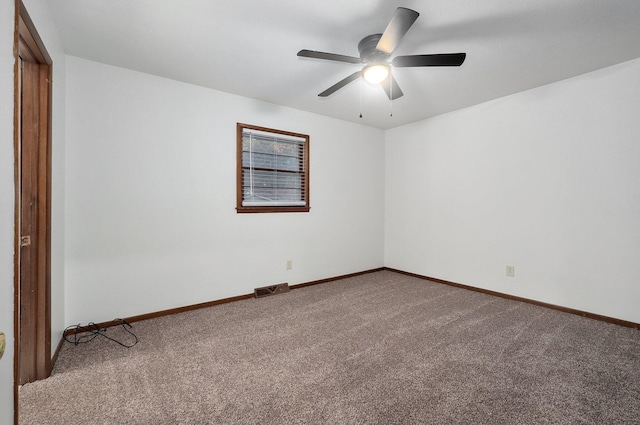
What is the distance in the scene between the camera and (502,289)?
3549 mm

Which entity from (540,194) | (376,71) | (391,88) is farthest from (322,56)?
(540,194)

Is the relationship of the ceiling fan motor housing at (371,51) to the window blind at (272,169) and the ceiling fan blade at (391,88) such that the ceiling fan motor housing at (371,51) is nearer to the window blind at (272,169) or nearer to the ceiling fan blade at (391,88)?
the ceiling fan blade at (391,88)

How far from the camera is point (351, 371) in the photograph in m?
1.95

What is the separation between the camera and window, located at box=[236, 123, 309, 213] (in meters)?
3.51

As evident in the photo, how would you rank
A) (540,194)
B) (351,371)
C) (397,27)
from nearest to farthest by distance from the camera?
1. (397,27)
2. (351,371)
3. (540,194)

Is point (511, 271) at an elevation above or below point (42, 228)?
below

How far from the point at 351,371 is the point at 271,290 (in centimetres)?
191

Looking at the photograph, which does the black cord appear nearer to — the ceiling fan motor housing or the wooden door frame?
the wooden door frame

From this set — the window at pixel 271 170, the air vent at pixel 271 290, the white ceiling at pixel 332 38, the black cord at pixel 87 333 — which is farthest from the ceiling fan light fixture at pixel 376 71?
the black cord at pixel 87 333

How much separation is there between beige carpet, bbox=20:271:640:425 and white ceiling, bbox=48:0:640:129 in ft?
8.07

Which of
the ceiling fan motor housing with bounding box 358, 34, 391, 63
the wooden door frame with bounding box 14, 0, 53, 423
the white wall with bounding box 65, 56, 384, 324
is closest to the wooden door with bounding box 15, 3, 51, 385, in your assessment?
the wooden door frame with bounding box 14, 0, 53, 423

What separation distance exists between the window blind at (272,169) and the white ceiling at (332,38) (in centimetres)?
A: 66

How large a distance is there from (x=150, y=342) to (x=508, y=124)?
442 cm

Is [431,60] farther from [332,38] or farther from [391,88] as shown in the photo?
[332,38]
